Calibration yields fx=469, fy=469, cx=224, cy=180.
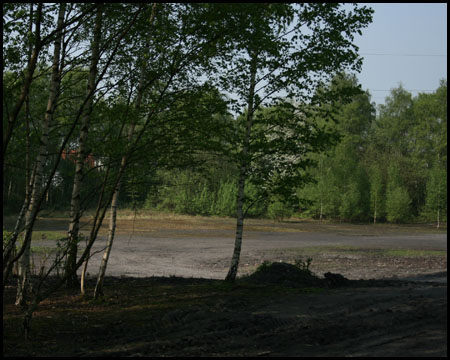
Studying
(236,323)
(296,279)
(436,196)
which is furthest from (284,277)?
(436,196)

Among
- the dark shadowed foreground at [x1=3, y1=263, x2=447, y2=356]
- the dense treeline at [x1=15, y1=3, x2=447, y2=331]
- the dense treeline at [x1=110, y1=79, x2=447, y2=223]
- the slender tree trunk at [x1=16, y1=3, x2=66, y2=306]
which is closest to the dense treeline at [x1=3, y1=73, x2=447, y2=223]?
the dense treeline at [x1=110, y1=79, x2=447, y2=223]

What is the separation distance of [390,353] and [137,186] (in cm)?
536

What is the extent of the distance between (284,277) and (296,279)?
1.07ft

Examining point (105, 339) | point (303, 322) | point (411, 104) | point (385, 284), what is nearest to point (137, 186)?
point (105, 339)

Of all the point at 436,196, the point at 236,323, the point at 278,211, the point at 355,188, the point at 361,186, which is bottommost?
the point at 236,323

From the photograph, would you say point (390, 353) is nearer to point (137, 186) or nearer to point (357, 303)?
point (357, 303)

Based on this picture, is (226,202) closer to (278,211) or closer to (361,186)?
(278,211)

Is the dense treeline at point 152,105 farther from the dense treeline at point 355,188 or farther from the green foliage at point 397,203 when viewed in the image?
the green foliage at point 397,203

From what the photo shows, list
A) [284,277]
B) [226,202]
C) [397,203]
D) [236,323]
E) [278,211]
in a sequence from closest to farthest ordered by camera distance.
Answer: [236,323] → [284,277] → [397,203] → [278,211] → [226,202]

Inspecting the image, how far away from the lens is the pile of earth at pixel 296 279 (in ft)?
37.5

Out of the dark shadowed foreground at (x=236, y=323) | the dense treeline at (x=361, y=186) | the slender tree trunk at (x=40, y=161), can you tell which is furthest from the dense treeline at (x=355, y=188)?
the slender tree trunk at (x=40, y=161)

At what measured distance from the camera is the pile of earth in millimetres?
11430

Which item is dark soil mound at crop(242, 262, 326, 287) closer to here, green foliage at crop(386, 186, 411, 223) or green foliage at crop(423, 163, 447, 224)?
green foliage at crop(423, 163, 447, 224)

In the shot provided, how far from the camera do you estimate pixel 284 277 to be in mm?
11875
